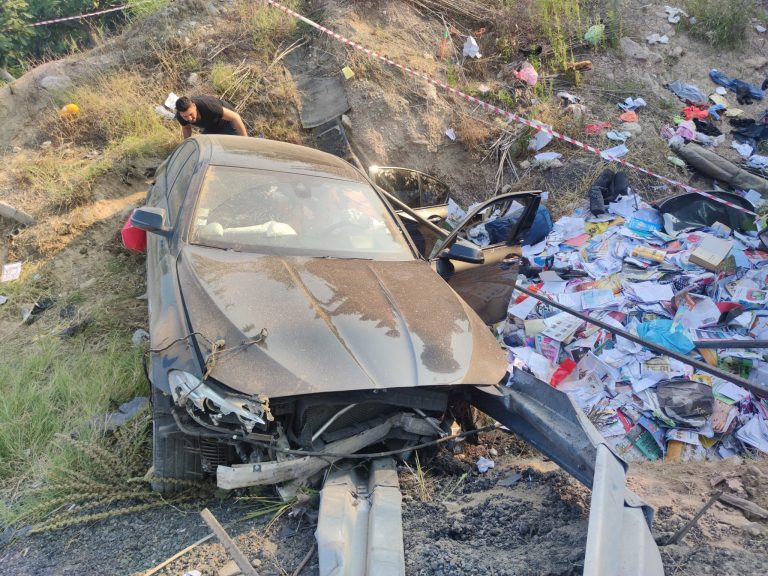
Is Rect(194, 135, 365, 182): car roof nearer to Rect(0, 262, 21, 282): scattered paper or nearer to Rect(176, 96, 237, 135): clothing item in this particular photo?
Rect(176, 96, 237, 135): clothing item

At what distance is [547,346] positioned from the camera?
4938 mm

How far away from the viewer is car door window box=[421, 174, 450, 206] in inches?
244

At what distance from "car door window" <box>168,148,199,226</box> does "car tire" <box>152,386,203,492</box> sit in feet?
4.38

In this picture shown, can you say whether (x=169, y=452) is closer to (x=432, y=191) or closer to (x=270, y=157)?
(x=270, y=157)

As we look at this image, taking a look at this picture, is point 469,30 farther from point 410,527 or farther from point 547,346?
point 410,527

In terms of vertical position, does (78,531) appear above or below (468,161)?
above

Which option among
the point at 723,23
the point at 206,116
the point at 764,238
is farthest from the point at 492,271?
the point at 723,23

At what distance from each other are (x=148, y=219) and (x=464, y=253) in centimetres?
212

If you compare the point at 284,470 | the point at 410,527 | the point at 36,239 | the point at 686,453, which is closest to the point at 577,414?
the point at 410,527

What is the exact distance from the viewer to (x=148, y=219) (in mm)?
3320

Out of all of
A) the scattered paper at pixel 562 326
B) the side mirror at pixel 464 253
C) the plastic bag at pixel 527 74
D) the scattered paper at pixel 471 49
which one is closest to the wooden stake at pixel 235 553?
the side mirror at pixel 464 253

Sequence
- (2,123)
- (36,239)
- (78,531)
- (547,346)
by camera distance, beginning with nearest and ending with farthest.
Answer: (78,531) < (547,346) < (36,239) < (2,123)

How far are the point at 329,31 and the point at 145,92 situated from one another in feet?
8.91

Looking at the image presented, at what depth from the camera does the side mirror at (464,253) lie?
402 centimetres
